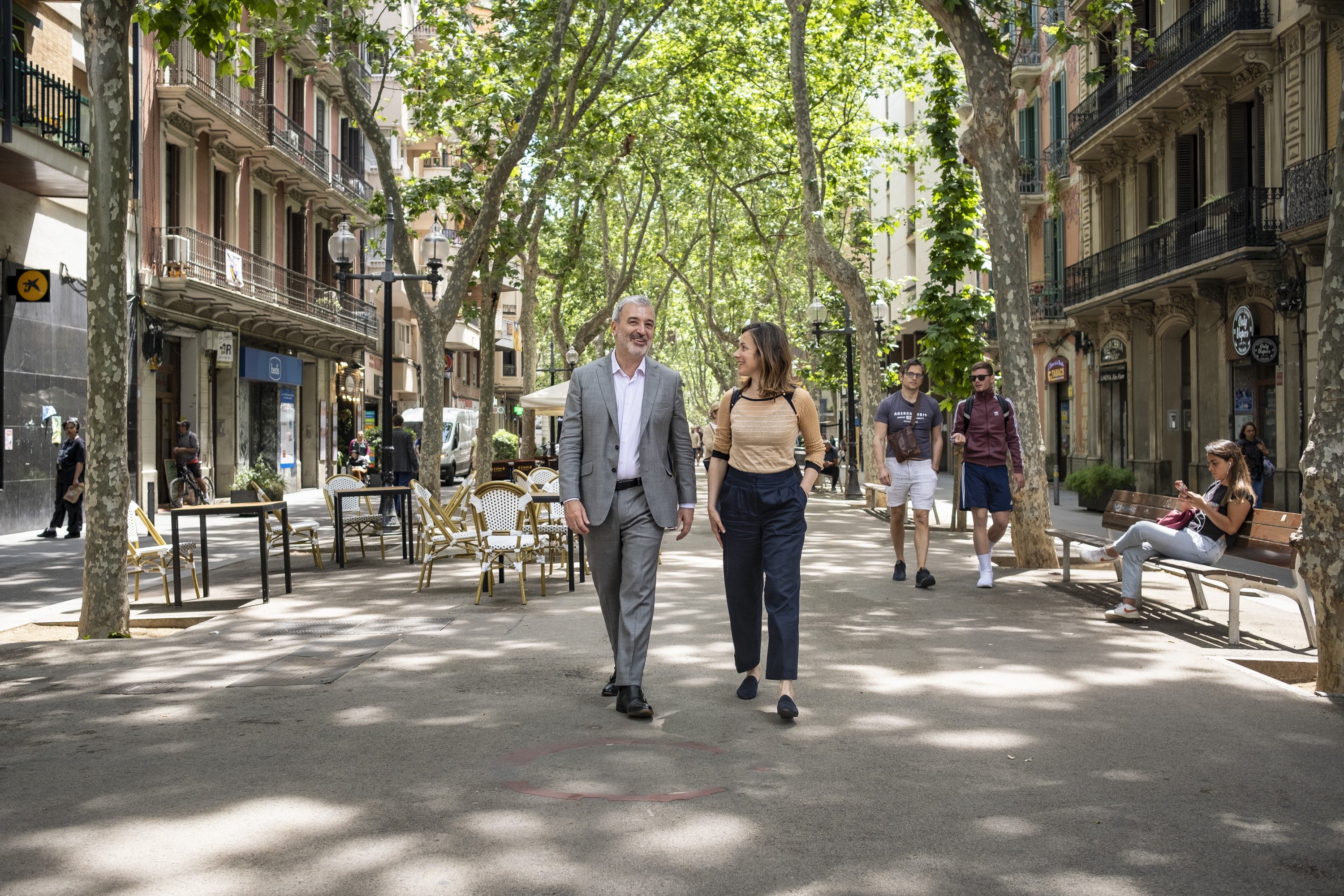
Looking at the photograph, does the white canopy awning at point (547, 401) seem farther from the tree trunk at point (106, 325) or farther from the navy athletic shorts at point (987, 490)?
the tree trunk at point (106, 325)

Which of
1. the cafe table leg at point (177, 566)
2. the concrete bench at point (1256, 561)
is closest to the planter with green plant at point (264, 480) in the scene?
the cafe table leg at point (177, 566)

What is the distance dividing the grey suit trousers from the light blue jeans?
412 cm

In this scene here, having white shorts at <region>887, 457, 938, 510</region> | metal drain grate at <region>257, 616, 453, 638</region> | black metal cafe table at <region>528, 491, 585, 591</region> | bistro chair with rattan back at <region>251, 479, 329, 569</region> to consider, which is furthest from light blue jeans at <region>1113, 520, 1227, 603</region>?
bistro chair with rattan back at <region>251, 479, 329, 569</region>

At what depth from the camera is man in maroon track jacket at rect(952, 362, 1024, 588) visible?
11055mm

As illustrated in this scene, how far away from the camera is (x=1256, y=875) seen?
375cm

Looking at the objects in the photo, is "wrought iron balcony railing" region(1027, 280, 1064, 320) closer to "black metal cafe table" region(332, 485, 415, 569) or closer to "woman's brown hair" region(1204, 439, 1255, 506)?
"black metal cafe table" region(332, 485, 415, 569)

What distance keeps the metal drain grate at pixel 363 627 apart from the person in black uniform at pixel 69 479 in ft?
34.2

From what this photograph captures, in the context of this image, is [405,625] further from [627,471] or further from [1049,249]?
[1049,249]

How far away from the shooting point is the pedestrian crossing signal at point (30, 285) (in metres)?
18.3

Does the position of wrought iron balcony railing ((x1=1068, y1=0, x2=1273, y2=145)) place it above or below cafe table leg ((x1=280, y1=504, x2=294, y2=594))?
above

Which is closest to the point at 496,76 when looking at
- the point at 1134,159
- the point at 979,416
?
the point at 979,416

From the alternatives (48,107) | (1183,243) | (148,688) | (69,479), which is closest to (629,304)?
(148,688)

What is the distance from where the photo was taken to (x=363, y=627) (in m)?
8.95

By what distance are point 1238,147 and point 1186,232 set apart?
186 centimetres
